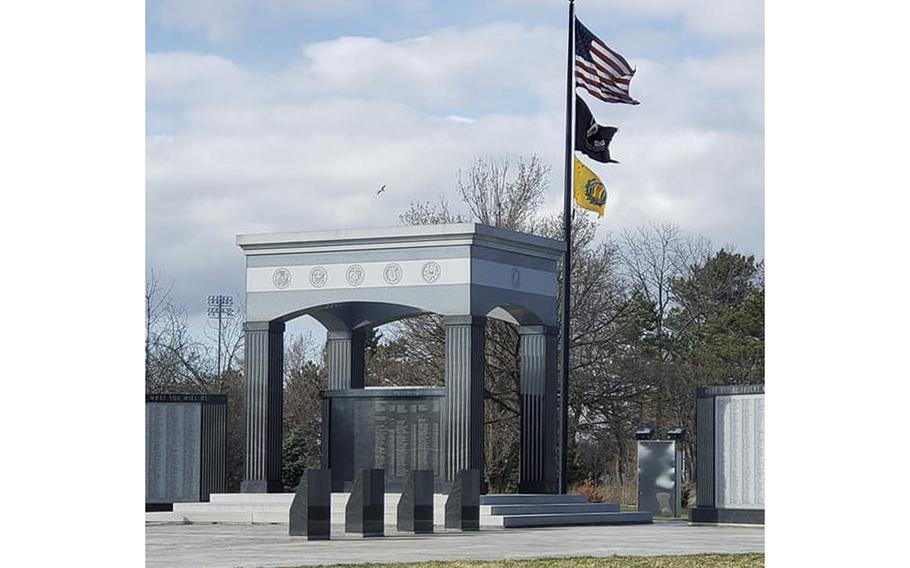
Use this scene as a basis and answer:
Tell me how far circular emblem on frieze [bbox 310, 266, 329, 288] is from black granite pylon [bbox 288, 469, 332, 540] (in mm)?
5695

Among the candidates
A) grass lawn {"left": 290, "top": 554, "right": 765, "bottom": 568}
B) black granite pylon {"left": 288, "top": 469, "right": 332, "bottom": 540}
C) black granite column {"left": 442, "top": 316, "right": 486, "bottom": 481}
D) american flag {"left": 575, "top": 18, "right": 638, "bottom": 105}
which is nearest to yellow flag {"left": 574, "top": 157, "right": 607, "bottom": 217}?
american flag {"left": 575, "top": 18, "right": 638, "bottom": 105}

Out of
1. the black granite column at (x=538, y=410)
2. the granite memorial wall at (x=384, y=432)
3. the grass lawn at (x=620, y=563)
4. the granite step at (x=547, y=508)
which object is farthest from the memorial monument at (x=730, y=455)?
the grass lawn at (x=620, y=563)

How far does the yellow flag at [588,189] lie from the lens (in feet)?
77.8

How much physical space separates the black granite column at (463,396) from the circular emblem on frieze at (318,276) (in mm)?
1980

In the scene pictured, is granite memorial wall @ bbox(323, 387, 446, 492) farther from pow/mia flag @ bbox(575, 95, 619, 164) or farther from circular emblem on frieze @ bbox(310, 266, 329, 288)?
pow/mia flag @ bbox(575, 95, 619, 164)

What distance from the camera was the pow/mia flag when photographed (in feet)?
76.1

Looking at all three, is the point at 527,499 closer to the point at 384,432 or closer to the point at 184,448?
the point at 384,432

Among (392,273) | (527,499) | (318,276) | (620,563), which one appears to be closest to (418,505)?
(527,499)

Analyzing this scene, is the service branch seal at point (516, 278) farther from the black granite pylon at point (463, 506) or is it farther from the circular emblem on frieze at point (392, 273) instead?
the black granite pylon at point (463, 506)

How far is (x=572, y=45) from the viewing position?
75.2 ft

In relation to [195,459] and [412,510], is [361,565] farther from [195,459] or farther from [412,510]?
[195,459]

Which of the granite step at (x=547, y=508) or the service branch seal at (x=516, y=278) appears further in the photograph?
the service branch seal at (x=516, y=278)
